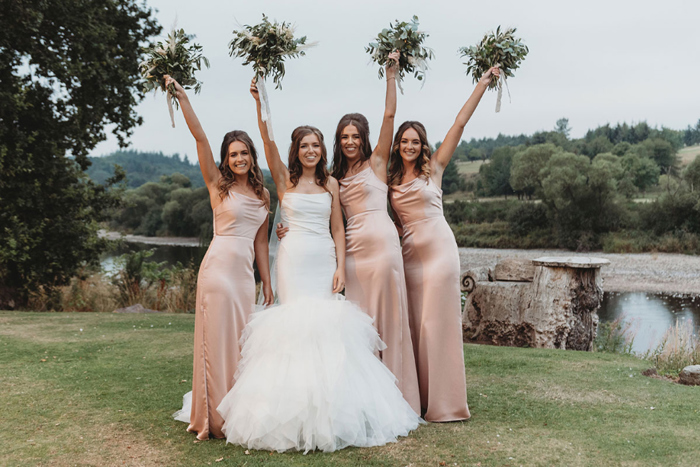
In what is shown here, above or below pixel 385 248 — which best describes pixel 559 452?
below

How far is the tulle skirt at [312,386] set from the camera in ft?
Result: 13.0

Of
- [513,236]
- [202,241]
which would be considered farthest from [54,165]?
[513,236]

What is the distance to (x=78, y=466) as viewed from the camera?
383 centimetres

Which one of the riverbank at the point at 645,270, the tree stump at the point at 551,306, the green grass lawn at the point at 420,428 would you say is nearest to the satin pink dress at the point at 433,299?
the green grass lawn at the point at 420,428

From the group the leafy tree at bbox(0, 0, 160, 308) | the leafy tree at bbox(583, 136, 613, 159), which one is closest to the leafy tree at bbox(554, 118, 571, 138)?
the leafy tree at bbox(583, 136, 613, 159)

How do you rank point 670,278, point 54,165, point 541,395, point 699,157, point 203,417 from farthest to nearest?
point 699,157 → point 670,278 → point 54,165 → point 541,395 → point 203,417

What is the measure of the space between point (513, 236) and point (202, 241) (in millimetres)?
25110

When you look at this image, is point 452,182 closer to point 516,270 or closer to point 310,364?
point 516,270

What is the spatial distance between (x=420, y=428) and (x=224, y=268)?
1963 millimetres

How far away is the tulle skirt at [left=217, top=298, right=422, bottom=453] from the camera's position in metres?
3.95

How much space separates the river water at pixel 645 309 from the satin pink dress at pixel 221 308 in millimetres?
8524

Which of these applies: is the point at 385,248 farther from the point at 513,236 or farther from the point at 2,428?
the point at 513,236

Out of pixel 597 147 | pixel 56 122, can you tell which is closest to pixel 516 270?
pixel 56 122

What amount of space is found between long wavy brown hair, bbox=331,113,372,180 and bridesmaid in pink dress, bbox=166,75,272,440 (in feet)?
2.26
